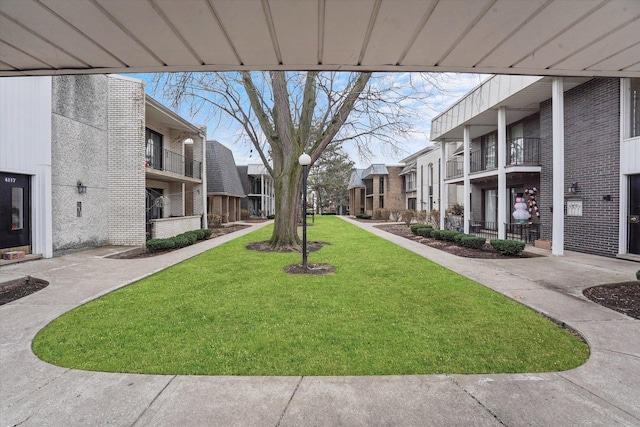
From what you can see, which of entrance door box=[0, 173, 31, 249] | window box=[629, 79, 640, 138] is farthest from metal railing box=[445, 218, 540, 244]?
entrance door box=[0, 173, 31, 249]

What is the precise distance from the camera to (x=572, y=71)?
272cm

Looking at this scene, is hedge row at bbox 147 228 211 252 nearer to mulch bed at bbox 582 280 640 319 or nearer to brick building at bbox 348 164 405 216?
mulch bed at bbox 582 280 640 319

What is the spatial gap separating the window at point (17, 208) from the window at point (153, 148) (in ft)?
21.8

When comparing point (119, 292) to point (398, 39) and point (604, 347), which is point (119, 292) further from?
point (604, 347)

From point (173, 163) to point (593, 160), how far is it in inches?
760

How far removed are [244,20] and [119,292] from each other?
6.35m

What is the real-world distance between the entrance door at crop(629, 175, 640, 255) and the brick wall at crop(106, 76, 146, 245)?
55.7ft

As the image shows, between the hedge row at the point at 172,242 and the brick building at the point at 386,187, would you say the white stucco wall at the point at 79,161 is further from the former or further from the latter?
the brick building at the point at 386,187

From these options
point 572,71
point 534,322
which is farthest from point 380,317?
point 572,71

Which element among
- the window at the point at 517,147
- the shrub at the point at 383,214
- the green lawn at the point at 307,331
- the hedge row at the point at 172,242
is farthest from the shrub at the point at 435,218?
the green lawn at the point at 307,331

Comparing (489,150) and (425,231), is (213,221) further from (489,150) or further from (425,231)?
(489,150)

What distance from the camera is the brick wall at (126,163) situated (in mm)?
13188

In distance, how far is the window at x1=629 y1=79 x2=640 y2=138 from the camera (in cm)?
965

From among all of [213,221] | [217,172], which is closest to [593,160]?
[213,221]
